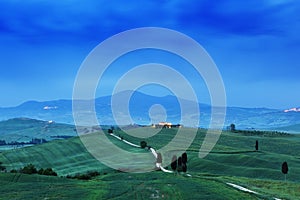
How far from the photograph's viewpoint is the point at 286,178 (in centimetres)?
9288

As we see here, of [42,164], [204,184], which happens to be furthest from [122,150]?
[204,184]

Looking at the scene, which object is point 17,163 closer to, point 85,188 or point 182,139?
→ point 182,139

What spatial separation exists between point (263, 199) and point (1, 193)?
117ft

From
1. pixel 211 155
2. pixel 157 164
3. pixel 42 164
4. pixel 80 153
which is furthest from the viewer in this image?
pixel 80 153

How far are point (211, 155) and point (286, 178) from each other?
108ft

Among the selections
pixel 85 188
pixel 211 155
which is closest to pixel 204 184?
pixel 85 188

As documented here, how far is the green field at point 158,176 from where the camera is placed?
2304 inches

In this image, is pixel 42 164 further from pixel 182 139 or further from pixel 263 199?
pixel 263 199

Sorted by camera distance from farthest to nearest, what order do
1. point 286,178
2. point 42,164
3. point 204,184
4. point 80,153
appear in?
point 80,153, point 42,164, point 286,178, point 204,184

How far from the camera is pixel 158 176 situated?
2963 inches

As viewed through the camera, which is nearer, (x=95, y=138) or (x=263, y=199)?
(x=263, y=199)

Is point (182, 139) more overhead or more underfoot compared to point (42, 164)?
more overhead

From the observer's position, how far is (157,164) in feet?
347

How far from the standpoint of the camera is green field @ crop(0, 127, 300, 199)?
58531 mm
